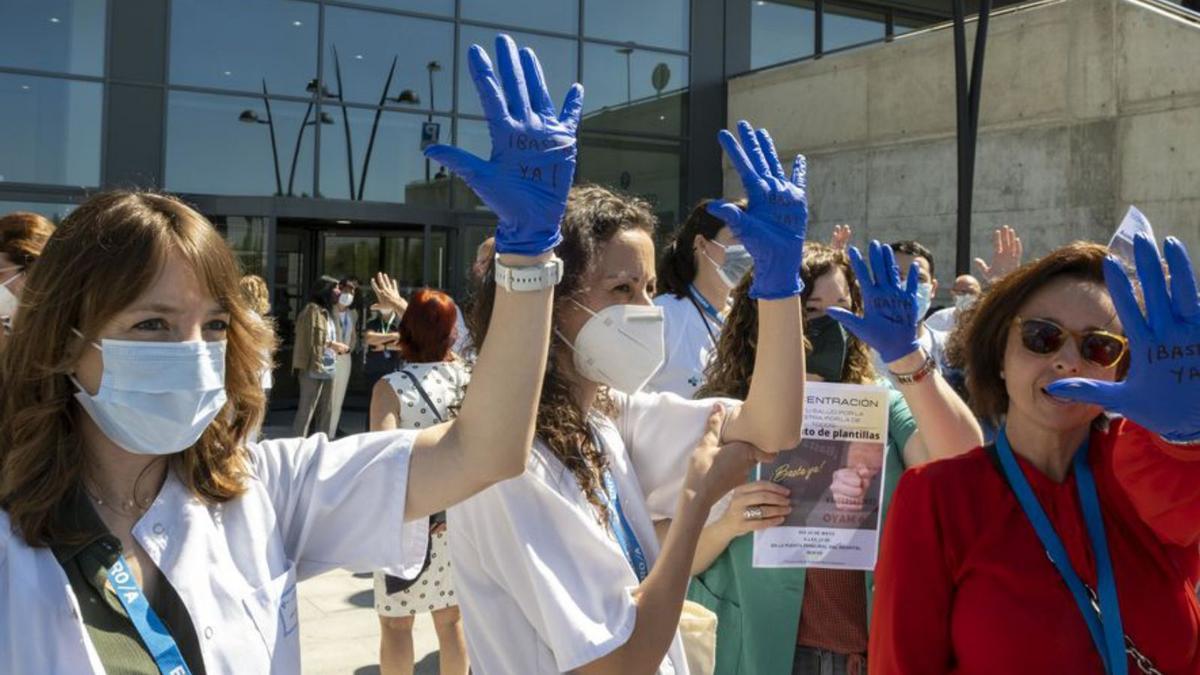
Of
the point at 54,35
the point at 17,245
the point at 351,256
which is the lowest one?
the point at 17,245

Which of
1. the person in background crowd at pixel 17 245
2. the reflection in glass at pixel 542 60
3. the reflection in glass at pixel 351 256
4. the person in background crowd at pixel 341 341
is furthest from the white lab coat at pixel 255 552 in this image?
the reflection in glass at pixel 542 60

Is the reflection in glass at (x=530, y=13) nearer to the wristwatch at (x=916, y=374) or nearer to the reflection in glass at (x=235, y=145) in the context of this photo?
the reflection in glass at (x=235, y=145)

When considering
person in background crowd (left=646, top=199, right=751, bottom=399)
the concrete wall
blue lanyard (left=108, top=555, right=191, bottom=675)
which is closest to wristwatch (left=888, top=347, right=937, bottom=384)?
person in background crowd (left=646, top=199, right=751, bottom=399)

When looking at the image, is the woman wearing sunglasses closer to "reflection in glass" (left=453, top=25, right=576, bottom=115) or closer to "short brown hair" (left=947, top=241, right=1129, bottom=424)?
"short brown hair" (left=947, top=241, right=1129, bottom=424)

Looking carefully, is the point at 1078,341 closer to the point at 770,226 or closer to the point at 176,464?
the point at 770,226

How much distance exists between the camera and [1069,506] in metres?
1.83

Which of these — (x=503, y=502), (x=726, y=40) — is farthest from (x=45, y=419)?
(x=726, y=40)

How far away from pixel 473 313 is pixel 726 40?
47.8 feet

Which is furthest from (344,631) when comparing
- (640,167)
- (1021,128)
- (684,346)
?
(640,167)

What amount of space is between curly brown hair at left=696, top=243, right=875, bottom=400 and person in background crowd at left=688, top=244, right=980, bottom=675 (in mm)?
13

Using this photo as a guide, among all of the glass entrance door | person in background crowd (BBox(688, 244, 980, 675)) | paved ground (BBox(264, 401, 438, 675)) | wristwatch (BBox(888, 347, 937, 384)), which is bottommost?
paved ground (BBox(264, 401, 438, 675))

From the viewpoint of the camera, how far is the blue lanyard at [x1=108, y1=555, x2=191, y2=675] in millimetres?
1440

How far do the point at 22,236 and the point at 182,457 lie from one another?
2626mm

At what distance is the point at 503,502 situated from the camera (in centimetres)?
177
